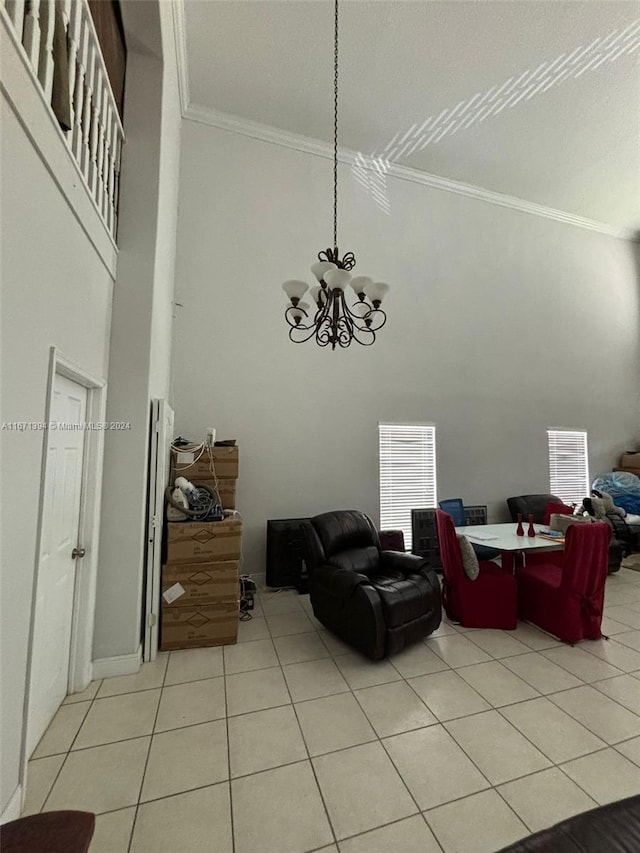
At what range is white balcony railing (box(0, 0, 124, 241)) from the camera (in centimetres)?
150

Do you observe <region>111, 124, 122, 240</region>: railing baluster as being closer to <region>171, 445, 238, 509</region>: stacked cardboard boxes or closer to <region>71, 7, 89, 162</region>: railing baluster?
<region>71, 7, 89, 162</region>: railing baluster

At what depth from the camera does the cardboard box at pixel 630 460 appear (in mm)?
6297

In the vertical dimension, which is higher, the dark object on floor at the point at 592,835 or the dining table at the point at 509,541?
the dining table at the point at 509,541

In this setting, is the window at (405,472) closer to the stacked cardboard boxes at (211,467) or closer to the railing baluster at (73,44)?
the stacked cardboard boxes at (211,467)

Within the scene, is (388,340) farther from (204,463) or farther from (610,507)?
(610,507)

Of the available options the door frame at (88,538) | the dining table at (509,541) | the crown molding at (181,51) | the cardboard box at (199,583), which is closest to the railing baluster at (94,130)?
the door frame at (88,538)

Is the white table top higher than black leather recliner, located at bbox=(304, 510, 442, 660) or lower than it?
higher

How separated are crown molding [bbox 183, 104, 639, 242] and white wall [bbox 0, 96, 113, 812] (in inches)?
152

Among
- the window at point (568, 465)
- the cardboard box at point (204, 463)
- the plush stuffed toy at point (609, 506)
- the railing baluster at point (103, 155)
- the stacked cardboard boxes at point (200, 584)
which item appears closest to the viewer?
the railing baluster at point (103, 155)

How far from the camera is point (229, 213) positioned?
460cm

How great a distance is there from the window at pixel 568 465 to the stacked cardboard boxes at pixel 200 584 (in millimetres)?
5417

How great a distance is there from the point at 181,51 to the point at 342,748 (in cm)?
596

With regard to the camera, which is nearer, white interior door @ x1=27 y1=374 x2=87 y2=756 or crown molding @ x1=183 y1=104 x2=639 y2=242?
white interior door @ x1=27 y1=374 x2=87 y2=756

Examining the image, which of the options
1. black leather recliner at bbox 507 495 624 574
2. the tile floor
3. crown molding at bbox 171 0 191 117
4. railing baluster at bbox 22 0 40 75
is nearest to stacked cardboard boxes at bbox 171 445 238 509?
the tile floor
